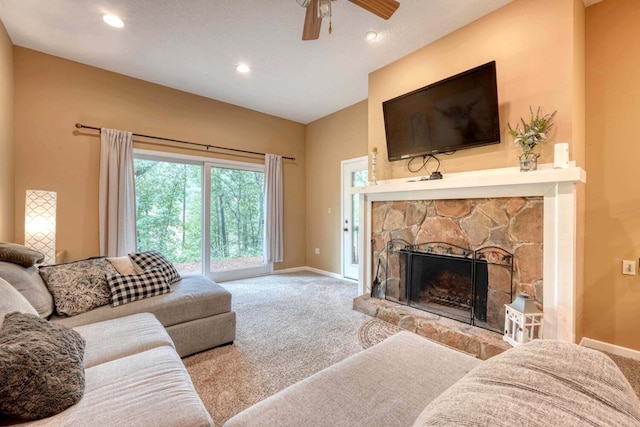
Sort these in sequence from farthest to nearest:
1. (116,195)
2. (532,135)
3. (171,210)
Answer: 1. (171,210)
2. (116,195)
3. (532,135)

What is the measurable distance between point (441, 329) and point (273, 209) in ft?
10.7

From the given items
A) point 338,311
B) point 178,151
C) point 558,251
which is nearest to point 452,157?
point 558,251

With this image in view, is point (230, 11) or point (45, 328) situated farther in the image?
point (230, 11)

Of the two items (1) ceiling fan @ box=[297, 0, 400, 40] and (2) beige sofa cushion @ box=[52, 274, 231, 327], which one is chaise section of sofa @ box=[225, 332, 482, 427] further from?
(1) ceiling fan @ box=[297, 0, 400, 40]

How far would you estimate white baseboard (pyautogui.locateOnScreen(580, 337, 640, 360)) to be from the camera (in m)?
2.10

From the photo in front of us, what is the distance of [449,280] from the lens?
2.73 metres

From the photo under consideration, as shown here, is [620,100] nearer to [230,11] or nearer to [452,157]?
[452,157]

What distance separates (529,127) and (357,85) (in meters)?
2.28

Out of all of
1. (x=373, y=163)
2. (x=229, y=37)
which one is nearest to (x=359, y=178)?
(x=373, y=163)

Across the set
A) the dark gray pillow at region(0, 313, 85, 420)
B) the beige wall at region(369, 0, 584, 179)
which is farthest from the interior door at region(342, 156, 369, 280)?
the dark gray pillow at region(0, 313, 85, 420)

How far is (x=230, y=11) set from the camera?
2.36m

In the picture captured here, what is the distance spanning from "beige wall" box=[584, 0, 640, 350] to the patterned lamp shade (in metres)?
5.05

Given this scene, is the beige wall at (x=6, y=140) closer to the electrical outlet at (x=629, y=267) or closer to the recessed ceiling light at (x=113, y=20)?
the recessed ceiling light at (x=113, y=20)

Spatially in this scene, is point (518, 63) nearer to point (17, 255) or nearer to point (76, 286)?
point (76, 286)
